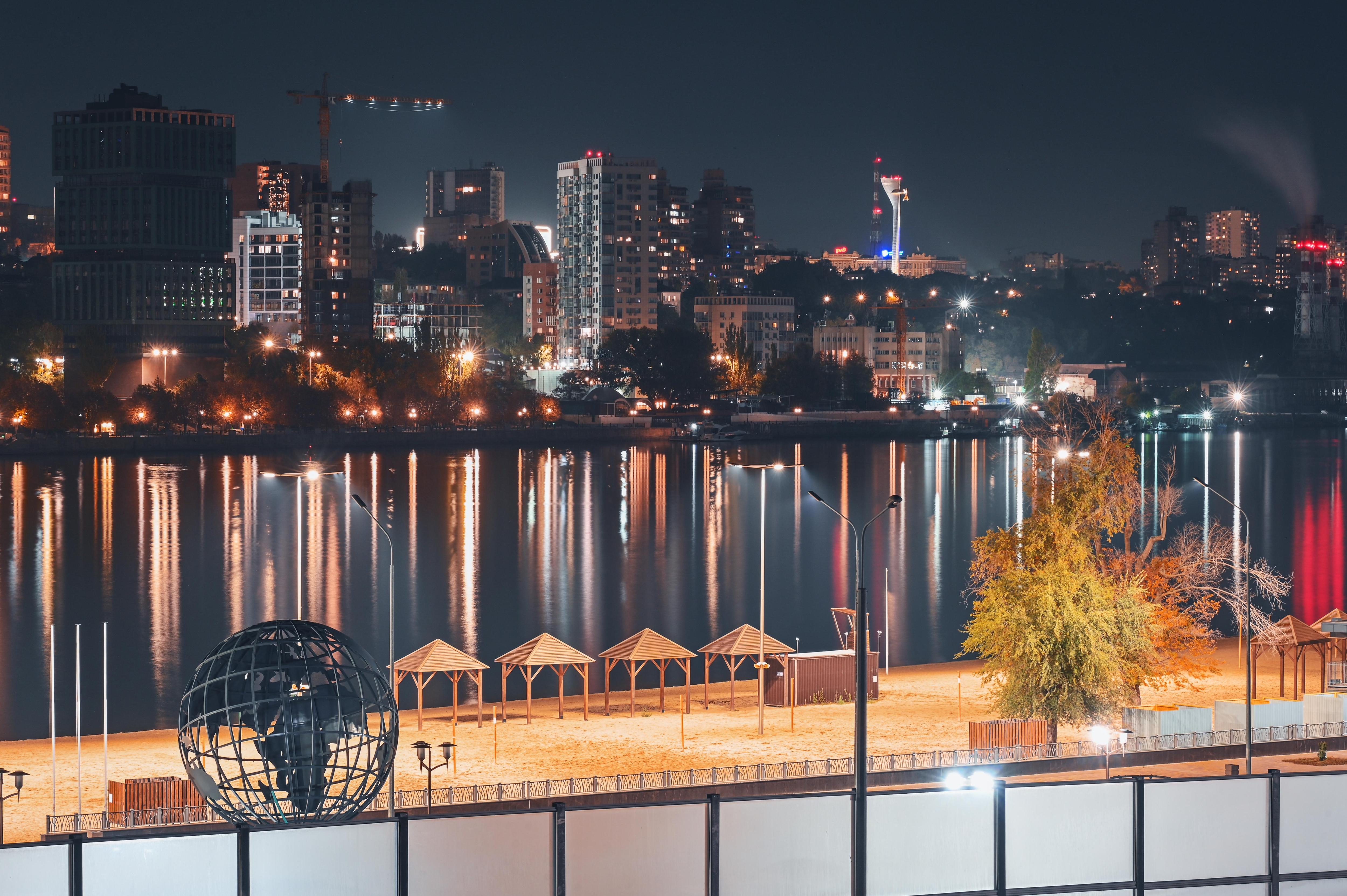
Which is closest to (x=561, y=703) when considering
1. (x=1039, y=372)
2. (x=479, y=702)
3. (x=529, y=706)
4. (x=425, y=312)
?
(x=529, y=706)

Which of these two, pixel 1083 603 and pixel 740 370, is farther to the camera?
pixel 740 370

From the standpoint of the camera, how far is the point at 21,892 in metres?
9.73

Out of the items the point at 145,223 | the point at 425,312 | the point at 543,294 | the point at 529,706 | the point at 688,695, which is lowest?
the point at 529,706

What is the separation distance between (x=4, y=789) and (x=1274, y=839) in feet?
43.1

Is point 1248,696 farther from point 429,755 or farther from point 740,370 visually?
point 740,370

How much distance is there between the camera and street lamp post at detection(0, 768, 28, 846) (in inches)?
642

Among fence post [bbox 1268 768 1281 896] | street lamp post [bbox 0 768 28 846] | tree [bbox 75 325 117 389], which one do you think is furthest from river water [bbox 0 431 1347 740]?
tree [bbox 75 325 117 389]

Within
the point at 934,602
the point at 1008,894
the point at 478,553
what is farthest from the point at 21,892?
the point at 478,553

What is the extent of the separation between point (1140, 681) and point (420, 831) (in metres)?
14.0

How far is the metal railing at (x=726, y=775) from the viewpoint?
53.5 feet

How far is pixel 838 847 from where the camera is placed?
10.8 meters

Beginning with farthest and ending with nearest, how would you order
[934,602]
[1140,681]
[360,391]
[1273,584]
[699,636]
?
1. [360,391]
2. [934,602]
3. [699,636]
4. [1273,584]
5. [1140,681]

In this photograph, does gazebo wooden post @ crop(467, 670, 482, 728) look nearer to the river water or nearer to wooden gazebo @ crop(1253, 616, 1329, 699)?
the river water

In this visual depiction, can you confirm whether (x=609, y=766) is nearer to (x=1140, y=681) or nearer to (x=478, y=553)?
(x=1140, y=681)
